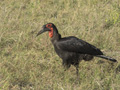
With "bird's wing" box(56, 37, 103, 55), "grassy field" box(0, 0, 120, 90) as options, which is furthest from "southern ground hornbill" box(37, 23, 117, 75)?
"grassy field" box(0, 0, 120, 90)

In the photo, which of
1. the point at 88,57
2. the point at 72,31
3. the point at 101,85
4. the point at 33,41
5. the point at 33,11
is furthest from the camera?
the point at 33,11

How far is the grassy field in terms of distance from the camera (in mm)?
4504

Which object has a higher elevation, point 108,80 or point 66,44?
point 66,44

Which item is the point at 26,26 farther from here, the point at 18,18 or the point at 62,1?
the point at 62,1

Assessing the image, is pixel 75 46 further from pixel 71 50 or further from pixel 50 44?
pixel 50 44

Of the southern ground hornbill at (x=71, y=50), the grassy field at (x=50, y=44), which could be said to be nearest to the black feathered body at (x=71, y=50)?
the southern ground hornbill at (x=71, y=50)

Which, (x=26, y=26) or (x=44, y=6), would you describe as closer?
(x=26, y=26)

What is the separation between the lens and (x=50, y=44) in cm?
602

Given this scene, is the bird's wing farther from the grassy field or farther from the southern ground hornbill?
the grassy field

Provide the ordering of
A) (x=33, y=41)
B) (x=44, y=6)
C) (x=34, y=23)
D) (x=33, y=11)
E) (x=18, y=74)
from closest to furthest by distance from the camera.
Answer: (x=18, y=74) < (x=33, y=41) < (x=34, y=23) < (x=33, y=11) < (x=44, y=6)

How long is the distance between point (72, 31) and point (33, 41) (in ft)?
3.16

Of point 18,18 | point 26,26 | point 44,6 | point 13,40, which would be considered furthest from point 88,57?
point 44,6

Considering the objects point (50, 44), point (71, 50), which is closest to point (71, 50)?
point (71, 50)

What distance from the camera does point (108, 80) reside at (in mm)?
4434
